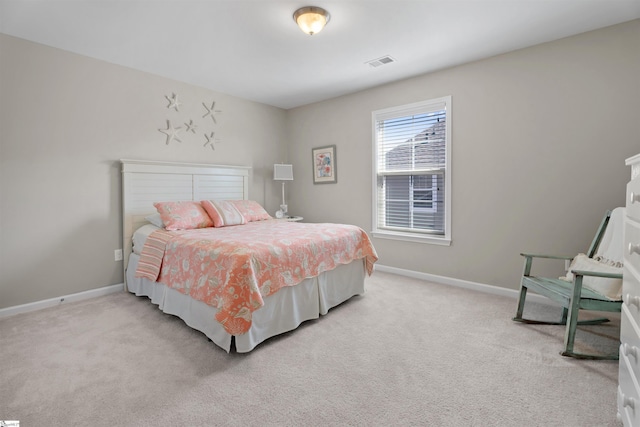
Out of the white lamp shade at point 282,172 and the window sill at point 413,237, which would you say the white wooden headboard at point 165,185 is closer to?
the white lamp shade at point 282,172

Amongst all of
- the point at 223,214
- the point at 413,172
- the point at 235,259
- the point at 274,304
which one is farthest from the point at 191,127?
the point at 413,172

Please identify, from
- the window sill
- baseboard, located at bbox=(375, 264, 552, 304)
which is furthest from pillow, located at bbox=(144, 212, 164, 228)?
baseboard, located at bbox=(375, 264, 552, 304)

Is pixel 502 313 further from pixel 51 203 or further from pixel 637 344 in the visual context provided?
pixel 51 203

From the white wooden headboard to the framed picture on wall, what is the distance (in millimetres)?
1132

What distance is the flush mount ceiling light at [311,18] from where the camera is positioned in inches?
92.0

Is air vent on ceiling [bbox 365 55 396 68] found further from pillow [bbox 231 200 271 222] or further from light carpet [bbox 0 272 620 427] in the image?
light carpet [bbox 0 272 620 427]

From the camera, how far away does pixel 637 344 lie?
110 cm

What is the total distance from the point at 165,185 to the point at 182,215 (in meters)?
0.69

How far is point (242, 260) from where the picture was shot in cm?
203

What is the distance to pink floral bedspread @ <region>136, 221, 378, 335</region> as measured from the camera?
199 centimetres

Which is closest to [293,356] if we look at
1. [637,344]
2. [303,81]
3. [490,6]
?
[637,344]

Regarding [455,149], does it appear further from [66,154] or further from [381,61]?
[66,154]

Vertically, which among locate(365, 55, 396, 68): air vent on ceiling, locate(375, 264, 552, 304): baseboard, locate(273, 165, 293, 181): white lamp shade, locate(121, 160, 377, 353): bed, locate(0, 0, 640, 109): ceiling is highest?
locate(365, 55, 396, 68): air vent on ceiling

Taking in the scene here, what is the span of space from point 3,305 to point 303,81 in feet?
12.4
